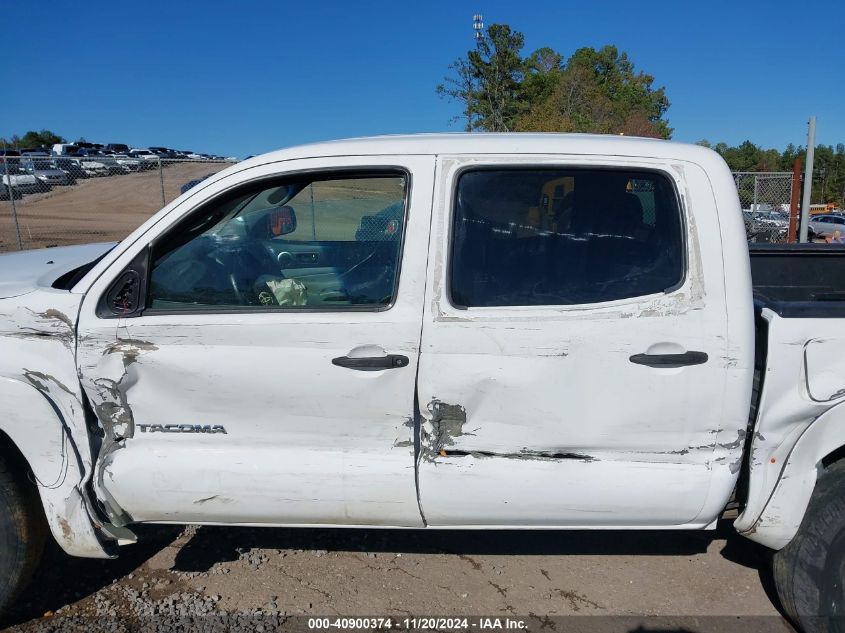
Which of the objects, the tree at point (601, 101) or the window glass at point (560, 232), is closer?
the window glass at point (560, 232)

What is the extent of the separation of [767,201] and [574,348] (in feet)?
44.7

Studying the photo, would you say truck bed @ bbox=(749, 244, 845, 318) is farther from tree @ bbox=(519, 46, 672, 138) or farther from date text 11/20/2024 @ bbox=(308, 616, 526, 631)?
tree @ bbox=(519, 46, 672, 138)

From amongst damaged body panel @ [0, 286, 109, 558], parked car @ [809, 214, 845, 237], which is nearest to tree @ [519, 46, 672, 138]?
parked car @ [809, 214, 845, 237]

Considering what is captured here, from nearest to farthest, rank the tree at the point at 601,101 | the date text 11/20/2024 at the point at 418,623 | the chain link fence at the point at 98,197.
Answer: the date text 11/20/2024 at the point at 418,623 < the chain link fence at the point at 98,197 < the tree at the point at 601,101

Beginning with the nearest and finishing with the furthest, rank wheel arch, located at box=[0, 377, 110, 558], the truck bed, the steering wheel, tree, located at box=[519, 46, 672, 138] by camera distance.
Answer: wheel arch, located at box=[0, 377, 110, 558], the steering wheel, the truck bed, tree, located at box=[519, 46, 672, 138]

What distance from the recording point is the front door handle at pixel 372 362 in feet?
8.02

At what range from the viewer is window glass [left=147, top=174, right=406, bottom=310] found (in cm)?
260

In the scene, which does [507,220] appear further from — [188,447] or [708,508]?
[188,447]

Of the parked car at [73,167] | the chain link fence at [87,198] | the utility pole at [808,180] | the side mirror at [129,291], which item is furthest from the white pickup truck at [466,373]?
the parked car at [73,167]

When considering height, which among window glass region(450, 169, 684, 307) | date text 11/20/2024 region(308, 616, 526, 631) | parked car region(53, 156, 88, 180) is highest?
parked car region(53, 156, 88, 180)

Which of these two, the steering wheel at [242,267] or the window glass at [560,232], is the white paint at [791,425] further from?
the steering wheel at [242,267]

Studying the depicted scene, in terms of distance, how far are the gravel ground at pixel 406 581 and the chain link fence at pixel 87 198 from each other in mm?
17167

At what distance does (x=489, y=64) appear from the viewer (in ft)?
113

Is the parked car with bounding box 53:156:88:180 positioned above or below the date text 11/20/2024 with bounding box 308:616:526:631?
above
